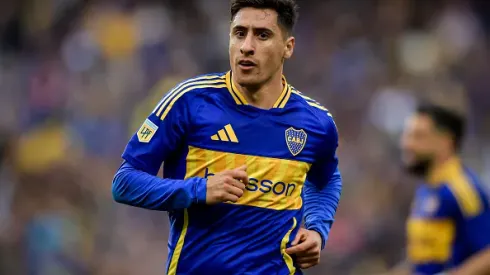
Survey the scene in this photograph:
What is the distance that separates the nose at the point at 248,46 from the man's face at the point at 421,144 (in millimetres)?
3209

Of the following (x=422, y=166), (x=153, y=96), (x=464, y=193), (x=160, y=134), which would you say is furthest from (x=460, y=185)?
(x=153, y=96)

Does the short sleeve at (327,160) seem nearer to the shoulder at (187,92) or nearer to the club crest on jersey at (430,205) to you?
the shoulder at (187,92)

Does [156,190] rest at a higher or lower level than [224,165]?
lower

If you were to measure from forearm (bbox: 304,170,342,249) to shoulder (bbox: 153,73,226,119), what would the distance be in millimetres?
849

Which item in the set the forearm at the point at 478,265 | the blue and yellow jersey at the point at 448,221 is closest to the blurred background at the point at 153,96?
the blue and yellow jersey at the point at 448,221

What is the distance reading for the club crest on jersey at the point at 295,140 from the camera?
15.1 ft

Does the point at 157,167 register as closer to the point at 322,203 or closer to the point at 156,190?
the point at 156,190

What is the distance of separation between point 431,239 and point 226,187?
3215 mm

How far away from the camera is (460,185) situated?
22.5 ft

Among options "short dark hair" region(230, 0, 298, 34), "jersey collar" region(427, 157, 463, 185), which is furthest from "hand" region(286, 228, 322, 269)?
"jersey collar" region(427, 157, 463, 185)

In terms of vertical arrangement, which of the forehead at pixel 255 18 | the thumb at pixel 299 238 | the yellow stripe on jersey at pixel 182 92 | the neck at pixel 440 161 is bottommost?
the thumb at pixel 299 238

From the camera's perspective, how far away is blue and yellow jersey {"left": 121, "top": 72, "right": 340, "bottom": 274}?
4383 mm

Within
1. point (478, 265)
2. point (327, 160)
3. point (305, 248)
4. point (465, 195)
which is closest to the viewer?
point (305, 248)

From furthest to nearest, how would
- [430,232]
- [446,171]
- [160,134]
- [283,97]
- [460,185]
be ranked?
[446,171], [430,232], [460,185], [283,97], [160,134]
